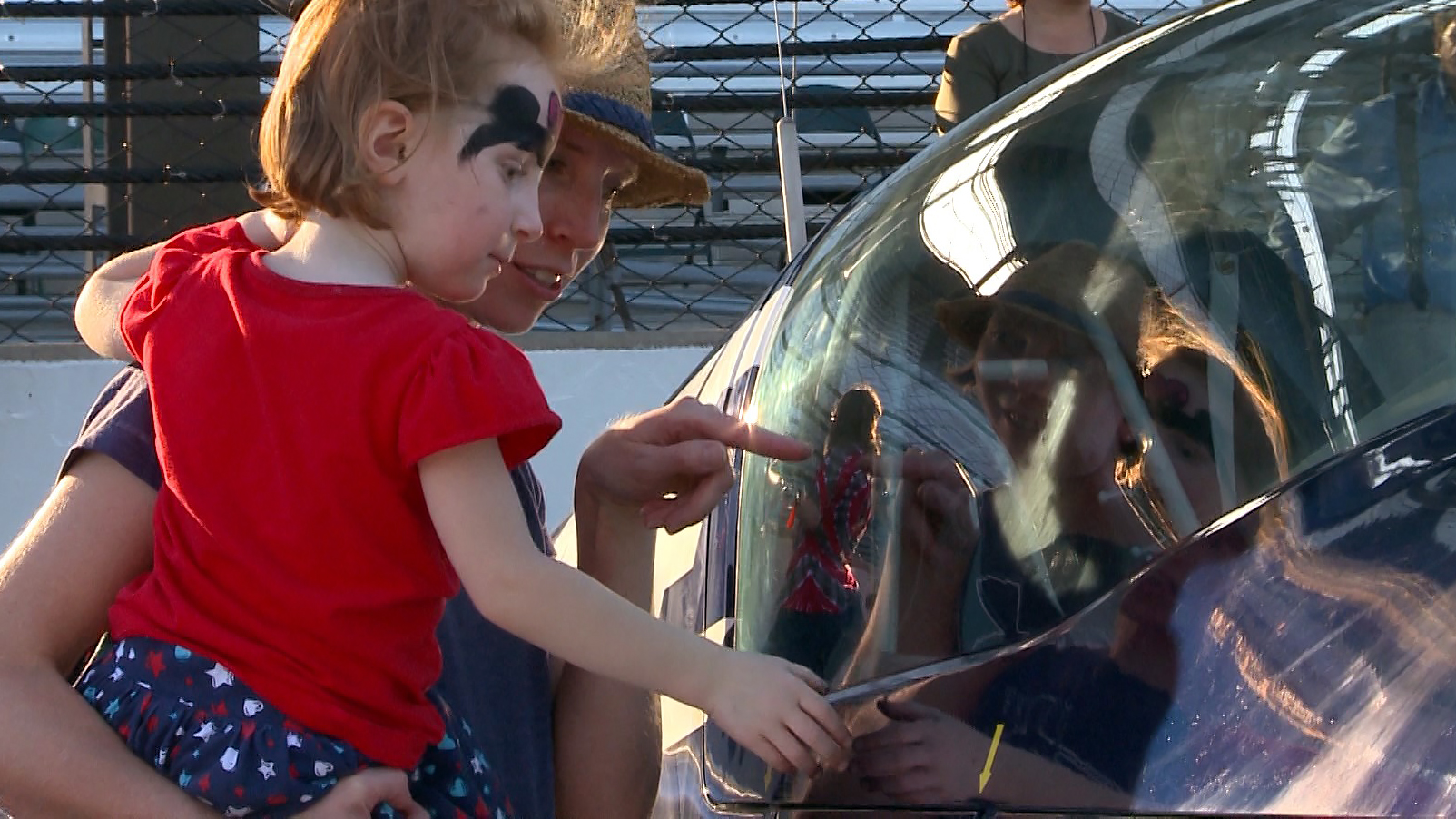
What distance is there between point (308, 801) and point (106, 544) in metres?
0.26

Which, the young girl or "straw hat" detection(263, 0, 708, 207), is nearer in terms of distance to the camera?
the young girl

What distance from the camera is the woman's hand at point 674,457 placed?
53.4 inches

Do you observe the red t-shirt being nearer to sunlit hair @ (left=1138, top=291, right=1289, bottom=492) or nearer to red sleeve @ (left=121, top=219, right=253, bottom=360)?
red sleeve @ (left=121, top=219, right=253, bottom=360)

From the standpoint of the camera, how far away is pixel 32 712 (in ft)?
3.92

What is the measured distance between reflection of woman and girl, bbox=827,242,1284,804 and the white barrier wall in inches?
131

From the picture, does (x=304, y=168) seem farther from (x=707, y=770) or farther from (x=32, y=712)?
(x=707, y=770)

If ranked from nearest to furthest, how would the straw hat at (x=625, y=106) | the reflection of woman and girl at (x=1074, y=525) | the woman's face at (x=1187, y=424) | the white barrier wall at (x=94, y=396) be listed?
1. the reflection of woman and girl at (x=1074, y=525)
2. the woman's face at (x=1187, y=424)
3. the straw hat at (x=625, y=106)
4. the white barrier wall at (x=94, y=396)

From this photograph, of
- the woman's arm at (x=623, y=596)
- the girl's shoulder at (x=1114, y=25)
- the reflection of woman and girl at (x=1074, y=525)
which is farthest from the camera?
the girl's shoulder at (x=1114, y=25)

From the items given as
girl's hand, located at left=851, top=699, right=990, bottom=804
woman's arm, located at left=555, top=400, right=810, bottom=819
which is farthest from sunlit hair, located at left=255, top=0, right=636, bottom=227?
girl's hand, located at left=851, top=699, right=990, bottom=804

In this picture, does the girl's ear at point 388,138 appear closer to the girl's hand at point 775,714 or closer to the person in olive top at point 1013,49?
the girl's hand at point 775,714

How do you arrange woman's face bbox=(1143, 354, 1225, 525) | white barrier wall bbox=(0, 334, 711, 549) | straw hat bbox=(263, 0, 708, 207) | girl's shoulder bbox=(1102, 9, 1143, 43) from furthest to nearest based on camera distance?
white barrier wall bbox=(0, 334, 711, 549)
girl's shoulder bbox=(1102, 9, 1143, 43)
straw hat bbox=(263, 0, 708, 207)
woman's face bbox=(1143, 354, 1225, 525)

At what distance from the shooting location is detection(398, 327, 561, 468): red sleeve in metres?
1.12

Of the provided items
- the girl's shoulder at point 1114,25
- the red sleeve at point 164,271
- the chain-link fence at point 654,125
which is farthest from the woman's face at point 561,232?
the chain-link fence at point 654,125

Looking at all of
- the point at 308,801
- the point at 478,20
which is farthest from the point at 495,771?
the point at 478,20
